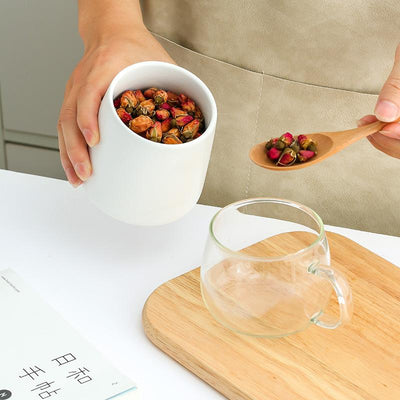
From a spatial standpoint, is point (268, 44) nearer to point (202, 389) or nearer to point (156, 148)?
point (156, 148)

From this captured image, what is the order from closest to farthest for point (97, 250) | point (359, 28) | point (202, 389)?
point (202, 389), point (97, 250), point (359, 28)

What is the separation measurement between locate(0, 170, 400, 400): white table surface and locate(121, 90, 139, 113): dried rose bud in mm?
192

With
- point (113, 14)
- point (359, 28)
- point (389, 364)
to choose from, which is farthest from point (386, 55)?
point (389, 364)

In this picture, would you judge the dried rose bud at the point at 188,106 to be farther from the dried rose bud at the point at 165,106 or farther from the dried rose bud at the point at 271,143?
the dried rose bud at the point at 271,143

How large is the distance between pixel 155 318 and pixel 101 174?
0.15 metres

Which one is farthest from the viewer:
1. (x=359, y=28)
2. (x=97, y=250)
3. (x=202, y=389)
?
(x=359, y=28)

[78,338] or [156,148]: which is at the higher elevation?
[156,148]

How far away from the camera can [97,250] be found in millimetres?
799

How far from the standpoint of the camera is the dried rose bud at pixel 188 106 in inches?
27.7

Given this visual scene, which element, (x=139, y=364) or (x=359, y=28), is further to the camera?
(x=359, y=28)

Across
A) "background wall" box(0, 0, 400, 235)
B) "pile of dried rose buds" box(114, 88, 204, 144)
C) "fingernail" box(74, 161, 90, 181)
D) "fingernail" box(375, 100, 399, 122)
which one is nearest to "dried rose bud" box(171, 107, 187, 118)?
"pile of dried rose buds" box(114, 88, 204, 144)

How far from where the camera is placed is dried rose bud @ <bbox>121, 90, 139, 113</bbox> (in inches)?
26.8

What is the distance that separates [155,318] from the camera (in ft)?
2.22

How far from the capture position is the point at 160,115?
70 cm
